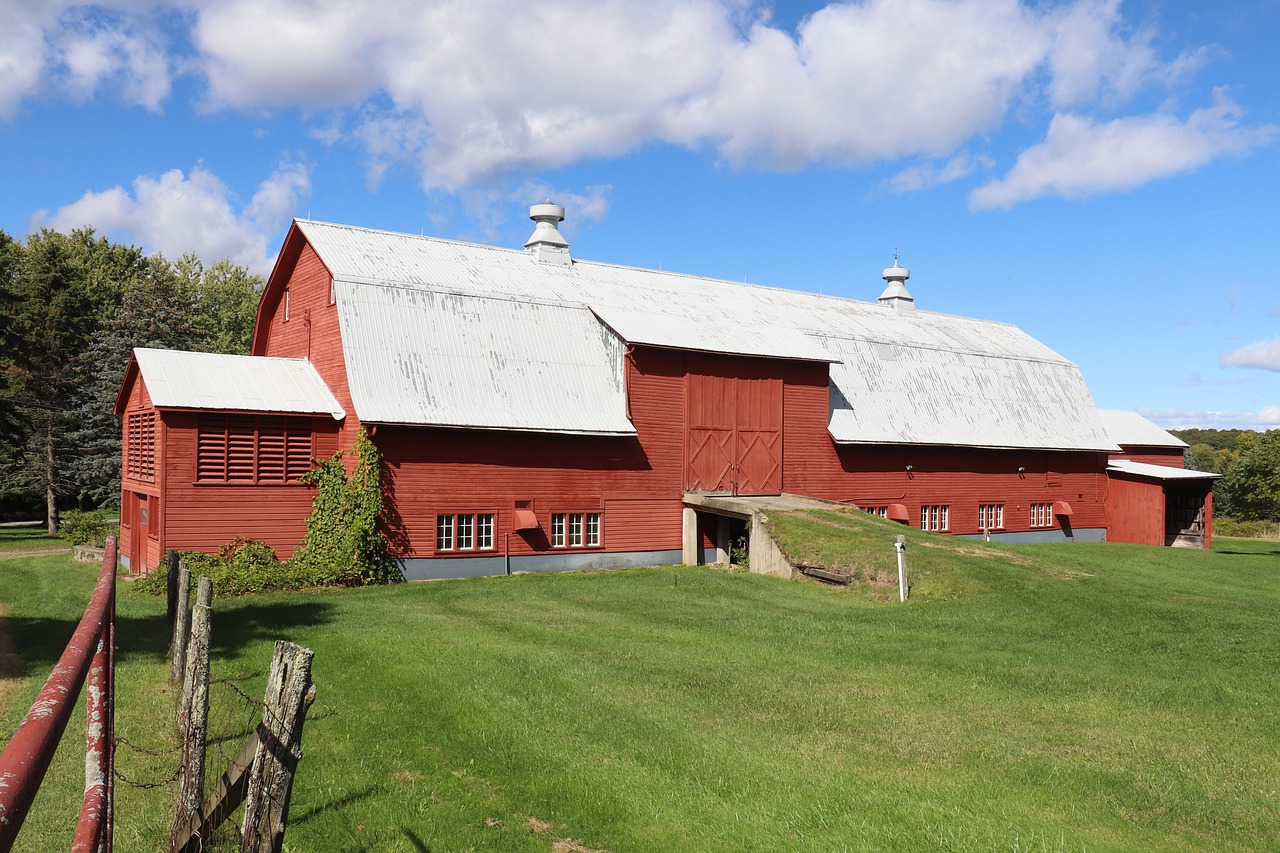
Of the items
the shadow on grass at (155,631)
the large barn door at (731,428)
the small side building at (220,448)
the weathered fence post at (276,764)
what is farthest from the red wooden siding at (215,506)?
the weathered fence post at (276,764)

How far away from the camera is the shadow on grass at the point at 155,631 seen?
14969mm

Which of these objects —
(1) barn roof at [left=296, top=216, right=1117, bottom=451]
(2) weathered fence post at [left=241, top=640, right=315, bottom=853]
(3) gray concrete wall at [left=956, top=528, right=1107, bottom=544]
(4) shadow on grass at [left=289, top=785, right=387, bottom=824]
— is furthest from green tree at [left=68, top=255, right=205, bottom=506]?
(2) weathered fence post at [left=241, top=640, right=315, bottom=853]

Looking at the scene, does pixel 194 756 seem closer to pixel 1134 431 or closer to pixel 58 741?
pixel 58 741

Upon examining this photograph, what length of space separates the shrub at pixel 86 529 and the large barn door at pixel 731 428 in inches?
703

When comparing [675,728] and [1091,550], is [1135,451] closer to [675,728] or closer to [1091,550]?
[1091,550]

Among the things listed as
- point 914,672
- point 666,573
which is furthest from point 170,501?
point 914,672

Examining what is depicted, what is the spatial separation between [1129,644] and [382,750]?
38.4ft

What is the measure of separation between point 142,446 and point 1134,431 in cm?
4310

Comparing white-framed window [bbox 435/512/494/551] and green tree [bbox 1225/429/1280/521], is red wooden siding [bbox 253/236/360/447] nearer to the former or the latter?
white-framed window [bbox 435/512/494/551]

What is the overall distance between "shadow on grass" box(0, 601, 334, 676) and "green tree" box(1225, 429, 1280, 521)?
128ft

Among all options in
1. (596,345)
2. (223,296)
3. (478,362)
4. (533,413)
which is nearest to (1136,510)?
(596,345)

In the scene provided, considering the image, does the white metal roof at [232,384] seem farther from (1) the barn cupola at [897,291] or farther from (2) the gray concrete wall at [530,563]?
(1) the barn cupola at [897,291]

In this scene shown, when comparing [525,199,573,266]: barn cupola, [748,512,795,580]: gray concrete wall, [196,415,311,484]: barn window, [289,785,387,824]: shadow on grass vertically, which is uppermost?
[525,199,573,266]: barn cupola

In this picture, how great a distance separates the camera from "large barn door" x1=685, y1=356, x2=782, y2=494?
95.1 feet
